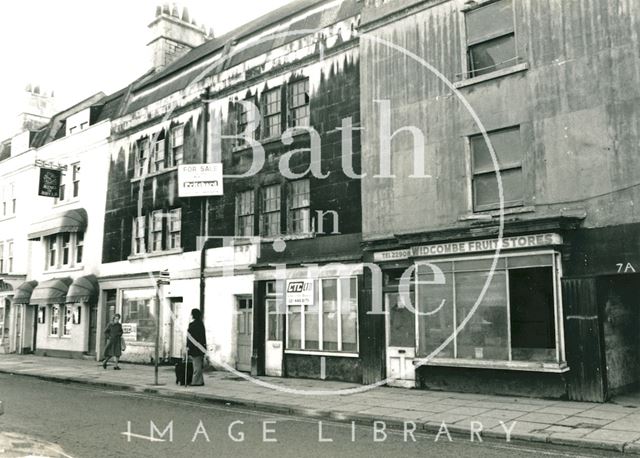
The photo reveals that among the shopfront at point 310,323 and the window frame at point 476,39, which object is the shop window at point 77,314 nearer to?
the shopfront at point 310,323

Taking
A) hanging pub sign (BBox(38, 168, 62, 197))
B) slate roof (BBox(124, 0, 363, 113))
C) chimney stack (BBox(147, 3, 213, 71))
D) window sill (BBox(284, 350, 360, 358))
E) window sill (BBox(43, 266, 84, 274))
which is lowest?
window sill (BBox(284, 350, 360, 358))

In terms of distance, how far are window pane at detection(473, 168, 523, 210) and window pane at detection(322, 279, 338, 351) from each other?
4.64m

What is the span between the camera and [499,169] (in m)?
13.3

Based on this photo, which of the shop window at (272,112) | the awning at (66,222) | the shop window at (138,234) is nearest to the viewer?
the shop window at (272,112)

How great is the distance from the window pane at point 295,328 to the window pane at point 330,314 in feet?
2.99

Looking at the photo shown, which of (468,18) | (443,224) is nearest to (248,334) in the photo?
(443,224)

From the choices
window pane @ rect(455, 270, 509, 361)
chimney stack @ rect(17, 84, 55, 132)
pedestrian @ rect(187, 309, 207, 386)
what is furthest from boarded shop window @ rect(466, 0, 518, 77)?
chimney stack @ rect(17, 84, 55, 132)

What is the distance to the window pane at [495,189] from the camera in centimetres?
1307

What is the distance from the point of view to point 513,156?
13227mm

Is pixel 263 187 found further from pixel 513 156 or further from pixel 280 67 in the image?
pixel 513 156

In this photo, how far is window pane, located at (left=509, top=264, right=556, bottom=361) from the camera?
12.1m

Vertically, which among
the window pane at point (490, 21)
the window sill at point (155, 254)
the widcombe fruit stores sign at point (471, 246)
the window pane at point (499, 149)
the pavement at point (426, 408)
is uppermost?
the window pane at point (490, 21)

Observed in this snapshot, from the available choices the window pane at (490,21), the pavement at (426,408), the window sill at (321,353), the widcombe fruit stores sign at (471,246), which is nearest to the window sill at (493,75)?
the window pane at (490,21)

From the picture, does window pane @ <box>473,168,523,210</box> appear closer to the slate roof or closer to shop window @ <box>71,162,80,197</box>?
the slate roof
